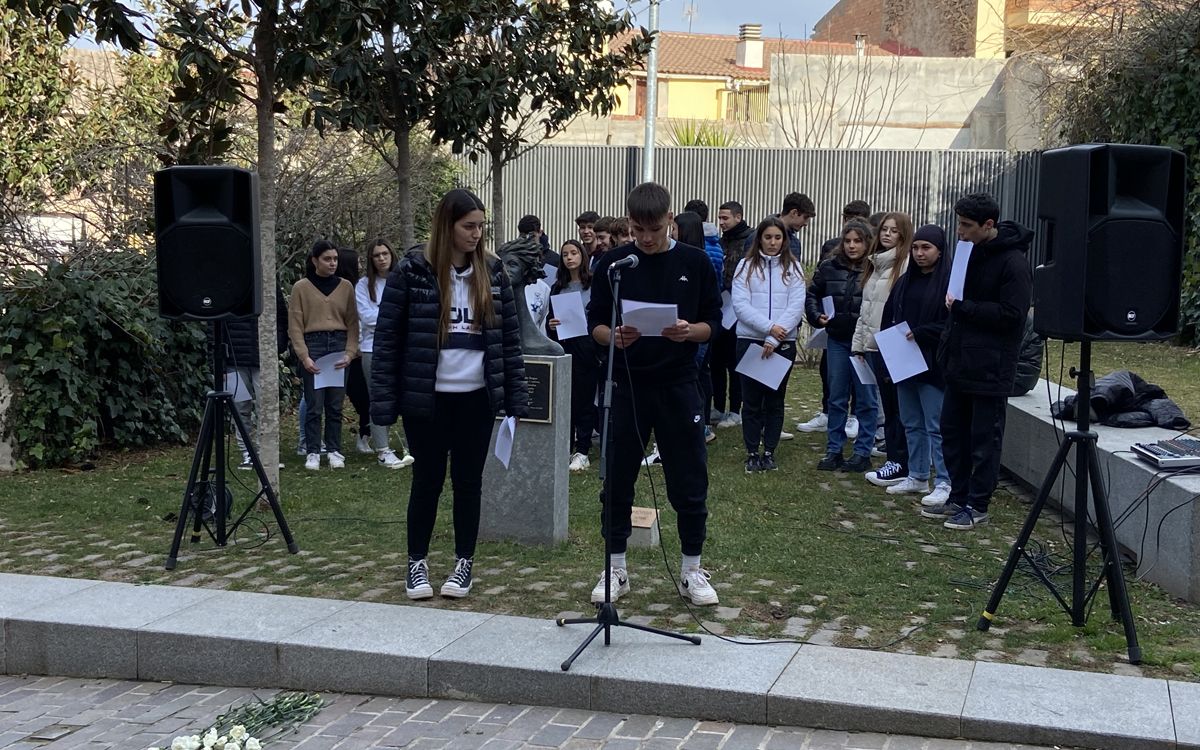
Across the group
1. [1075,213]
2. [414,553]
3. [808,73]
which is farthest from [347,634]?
[808,73]

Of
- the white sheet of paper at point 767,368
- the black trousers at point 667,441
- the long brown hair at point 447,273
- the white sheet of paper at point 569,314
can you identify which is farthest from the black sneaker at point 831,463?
the long brown hair at point 447,273

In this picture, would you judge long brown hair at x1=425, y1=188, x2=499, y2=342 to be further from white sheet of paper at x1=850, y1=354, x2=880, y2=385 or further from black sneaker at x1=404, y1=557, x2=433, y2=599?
white sheet of paper at x1=850, y1=354, x2=880, y2=385

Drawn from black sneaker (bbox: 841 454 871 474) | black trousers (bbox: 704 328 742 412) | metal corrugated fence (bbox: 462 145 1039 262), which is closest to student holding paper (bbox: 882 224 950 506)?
black sneaker (bbox: 841 454 871 474)

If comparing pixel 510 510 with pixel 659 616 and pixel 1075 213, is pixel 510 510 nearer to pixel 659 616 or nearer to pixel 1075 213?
pixel 659 616

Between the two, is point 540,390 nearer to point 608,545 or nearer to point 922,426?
point 608,545

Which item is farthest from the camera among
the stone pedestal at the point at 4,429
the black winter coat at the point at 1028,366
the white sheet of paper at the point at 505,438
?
the stone pedestal at the point at 4,429

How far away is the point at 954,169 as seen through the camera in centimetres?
2505

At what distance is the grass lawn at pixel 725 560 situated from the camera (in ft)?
19.2

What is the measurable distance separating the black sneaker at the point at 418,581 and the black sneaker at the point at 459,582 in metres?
0.09

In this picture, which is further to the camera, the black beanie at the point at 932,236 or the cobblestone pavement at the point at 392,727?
the black beanie at the point at 932,236

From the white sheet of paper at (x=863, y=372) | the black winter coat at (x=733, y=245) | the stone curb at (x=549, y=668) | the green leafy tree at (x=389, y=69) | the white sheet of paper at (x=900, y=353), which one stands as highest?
the green leafy tree at (x=389, y=69)

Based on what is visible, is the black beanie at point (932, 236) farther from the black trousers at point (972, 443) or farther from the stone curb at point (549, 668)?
the stone curb at point (549, 668)

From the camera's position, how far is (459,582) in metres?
6.44

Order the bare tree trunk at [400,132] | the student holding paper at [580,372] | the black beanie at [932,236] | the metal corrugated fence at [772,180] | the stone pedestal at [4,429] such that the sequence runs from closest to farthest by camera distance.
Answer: the black beanie at [932,236]
the student holding paper at [580,372]
the stone pedestal at [4,429]
the bare tree trunk at [400,132]
the metal corrugated fence at [772,180]
